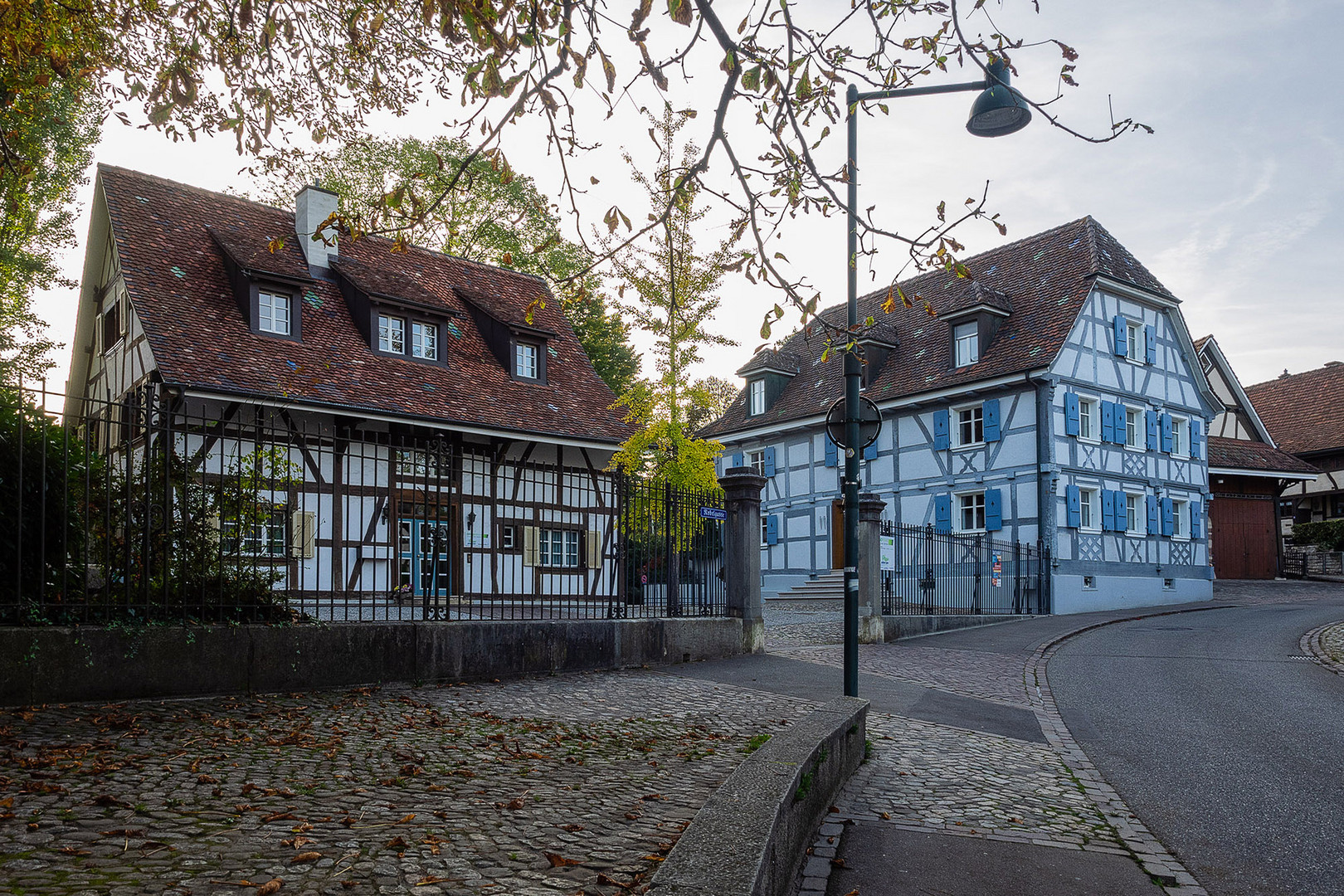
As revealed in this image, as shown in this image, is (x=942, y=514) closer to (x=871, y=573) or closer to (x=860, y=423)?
(x=871, y=573)

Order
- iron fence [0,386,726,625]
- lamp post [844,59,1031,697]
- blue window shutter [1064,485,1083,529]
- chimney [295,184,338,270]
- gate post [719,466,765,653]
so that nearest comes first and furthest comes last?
iron fence [0,386,726,625], lamp post [844,59,1031,697], gate post [719,466,765,653], chimney [295,184,338,270], blue window shutter [1064,485,1083,529]

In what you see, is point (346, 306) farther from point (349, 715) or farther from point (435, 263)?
point (349, 715)

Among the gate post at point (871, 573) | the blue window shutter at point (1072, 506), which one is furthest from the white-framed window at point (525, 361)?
the blue window shutter at point (1072, 506)

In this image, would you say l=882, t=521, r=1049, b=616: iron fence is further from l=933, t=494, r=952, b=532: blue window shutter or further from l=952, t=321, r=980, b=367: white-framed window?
l=952, t=321, r=980, b=367: white-framed window

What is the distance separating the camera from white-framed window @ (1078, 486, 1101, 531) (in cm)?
2725

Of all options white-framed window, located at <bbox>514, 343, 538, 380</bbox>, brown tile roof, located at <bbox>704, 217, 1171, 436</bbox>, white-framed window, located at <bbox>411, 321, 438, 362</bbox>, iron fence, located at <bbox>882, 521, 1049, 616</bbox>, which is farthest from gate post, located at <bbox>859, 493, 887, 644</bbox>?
white-framed window, located at <bbox>411, 321, 438, 362</bbox>

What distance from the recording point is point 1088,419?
1090 inches

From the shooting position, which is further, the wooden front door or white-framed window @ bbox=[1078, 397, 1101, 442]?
the wooden front door

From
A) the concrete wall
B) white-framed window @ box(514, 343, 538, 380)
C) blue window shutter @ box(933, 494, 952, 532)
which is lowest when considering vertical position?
the concrete wall

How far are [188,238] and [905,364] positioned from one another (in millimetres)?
19460

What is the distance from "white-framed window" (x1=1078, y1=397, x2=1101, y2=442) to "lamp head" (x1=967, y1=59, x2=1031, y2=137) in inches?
782

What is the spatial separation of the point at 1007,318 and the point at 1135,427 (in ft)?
15.9

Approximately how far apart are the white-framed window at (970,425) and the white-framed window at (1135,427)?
4.37 metres

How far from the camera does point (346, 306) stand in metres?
22.3
